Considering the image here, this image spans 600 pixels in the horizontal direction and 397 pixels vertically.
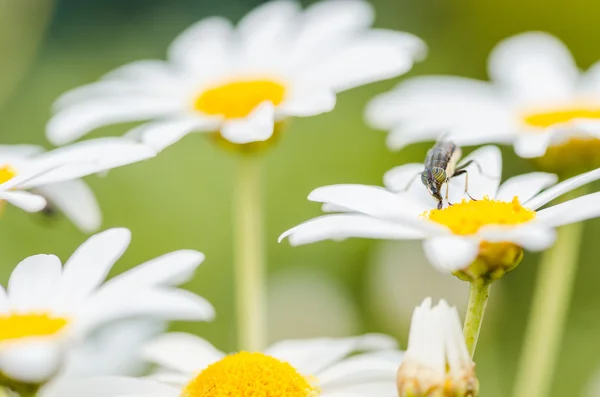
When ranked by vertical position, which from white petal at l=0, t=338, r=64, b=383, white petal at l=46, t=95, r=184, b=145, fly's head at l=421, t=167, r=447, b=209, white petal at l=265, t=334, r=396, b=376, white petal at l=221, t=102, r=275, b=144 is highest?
white petal at l=46, t=95, r=184, b=145

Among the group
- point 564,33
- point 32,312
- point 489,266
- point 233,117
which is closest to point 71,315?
point 32,312

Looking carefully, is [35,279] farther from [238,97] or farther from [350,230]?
[238,97]

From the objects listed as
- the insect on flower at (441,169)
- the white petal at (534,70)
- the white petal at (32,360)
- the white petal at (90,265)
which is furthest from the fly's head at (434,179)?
the white petal at (534,70)

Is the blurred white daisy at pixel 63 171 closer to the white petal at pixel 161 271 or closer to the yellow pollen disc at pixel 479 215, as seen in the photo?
the white petal at pixel 161 271

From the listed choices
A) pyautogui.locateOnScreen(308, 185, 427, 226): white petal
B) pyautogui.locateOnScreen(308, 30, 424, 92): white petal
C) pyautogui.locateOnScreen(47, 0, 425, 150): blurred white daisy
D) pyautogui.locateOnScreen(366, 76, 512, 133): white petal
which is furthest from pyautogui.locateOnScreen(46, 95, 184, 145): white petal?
pyautogui.locateOnScreen(308, 185, 427, 226): white petal

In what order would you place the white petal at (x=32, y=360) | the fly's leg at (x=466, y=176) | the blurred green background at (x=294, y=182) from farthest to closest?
the blurred green background at (x=294, y=182)
the fly's leg at (x=466, y=176)
the white petal at (x=32, y=360)

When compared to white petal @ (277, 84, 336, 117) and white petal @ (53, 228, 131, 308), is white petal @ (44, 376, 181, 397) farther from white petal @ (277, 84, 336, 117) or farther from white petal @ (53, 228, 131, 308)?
white petal @ (277, 84, 336, 117)

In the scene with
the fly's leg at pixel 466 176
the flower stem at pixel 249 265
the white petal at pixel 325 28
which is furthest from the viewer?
the white petal at pixel 325 28

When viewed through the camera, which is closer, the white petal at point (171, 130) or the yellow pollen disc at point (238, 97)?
the white petal at point (171, 130)
